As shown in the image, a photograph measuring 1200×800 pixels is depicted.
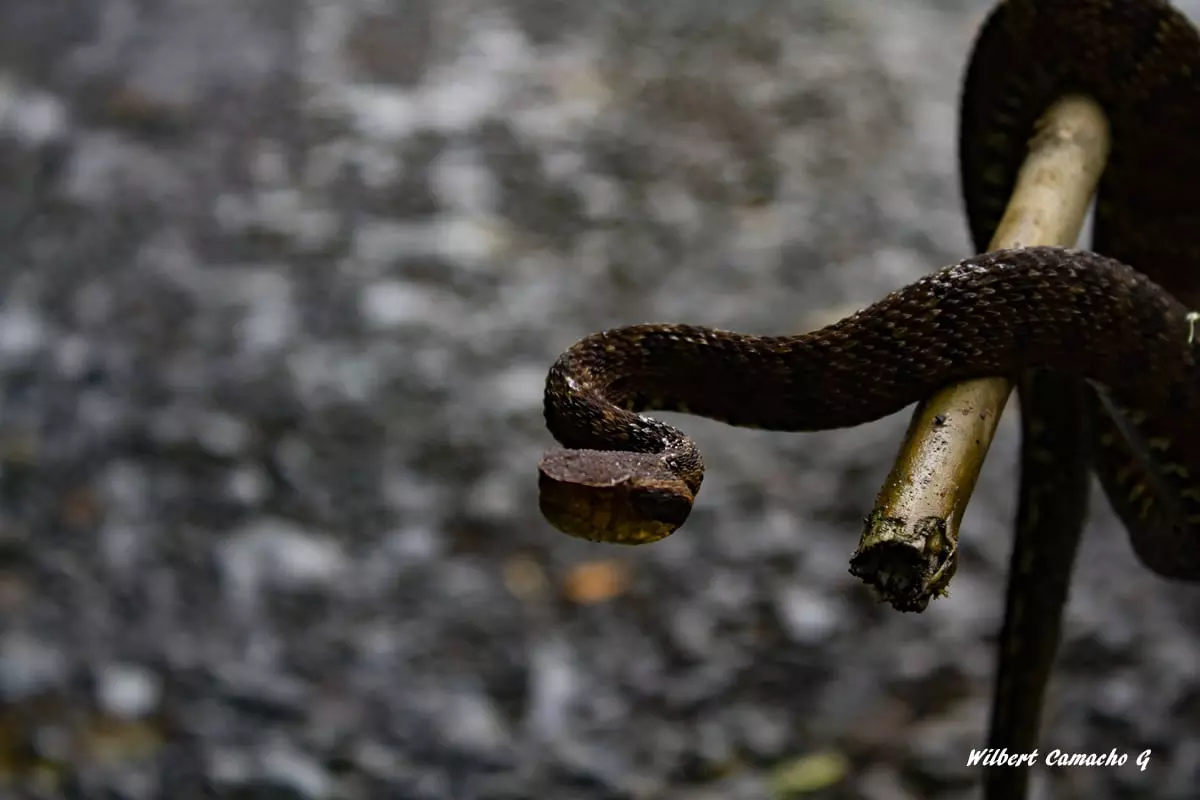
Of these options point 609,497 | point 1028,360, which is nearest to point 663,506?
point 609,497

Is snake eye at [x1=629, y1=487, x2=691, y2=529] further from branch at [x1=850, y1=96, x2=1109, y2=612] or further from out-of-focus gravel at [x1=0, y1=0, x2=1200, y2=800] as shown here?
out-of-focus gravel at [x1=0, y1=0, x2=1200, y2=800]

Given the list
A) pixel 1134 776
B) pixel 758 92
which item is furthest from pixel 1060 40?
pixel 758 92

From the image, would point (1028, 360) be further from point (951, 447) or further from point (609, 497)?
Result: point (609, 497)

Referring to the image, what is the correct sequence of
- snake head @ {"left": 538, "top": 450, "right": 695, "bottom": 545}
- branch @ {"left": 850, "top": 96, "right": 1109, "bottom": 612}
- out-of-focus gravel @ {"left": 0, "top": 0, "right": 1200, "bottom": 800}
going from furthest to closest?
out-of-focus gravel @ {"left": 0, "top": 0, "right": 1200, "bottom": 800}
snake head @ {"left": 538, "top": 450, "right": 695, "bottom": 545}
branch @ {"left": 850, "top": 96, "right": 1109, "bottom": 612}

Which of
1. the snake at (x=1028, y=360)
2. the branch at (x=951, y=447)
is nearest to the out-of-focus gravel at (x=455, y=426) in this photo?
the snake at (x=1028, y=360)

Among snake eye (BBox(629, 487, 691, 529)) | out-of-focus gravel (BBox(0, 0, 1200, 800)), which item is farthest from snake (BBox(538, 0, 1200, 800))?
out-of-focus gravel (BBox(0, 0, 1200, 800))

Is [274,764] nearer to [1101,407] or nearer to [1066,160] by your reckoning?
[1101,407]

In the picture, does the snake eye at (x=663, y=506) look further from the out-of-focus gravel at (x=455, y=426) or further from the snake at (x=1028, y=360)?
the out-of-focus gravel at (x=455, y=426)
